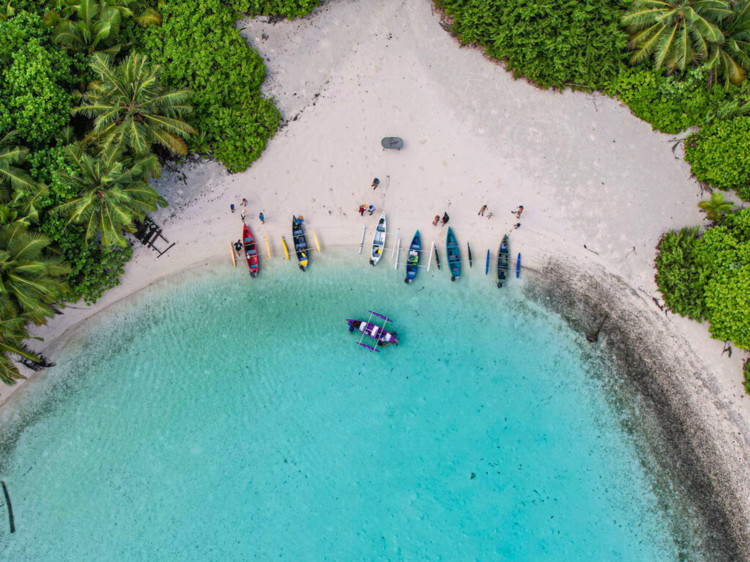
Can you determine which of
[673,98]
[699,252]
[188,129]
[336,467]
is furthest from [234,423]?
[673,98]

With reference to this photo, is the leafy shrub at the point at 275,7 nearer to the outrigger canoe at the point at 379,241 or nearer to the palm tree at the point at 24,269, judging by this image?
the outrigger canoe at the point at 379,241

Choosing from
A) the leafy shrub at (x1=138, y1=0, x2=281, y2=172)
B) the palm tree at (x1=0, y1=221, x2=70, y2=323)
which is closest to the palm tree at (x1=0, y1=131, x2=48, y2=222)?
the palm tree at (x1=0, y1=221, x2=70, y2=323)

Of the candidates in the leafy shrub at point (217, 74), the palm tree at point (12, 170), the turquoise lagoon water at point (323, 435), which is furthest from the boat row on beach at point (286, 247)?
the palm tree at point (12, 170)

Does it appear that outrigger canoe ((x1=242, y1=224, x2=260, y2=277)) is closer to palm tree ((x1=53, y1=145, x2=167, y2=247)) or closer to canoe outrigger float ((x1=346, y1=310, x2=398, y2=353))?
palm tree ((x1=53, y1=145, x2=167, y2=247))

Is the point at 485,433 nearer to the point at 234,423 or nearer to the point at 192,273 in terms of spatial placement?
the point at 234,423

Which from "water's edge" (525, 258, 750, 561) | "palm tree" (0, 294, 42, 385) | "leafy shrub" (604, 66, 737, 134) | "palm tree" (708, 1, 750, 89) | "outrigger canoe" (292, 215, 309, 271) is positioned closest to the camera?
"palm tree" (0, 294, 42, 385)

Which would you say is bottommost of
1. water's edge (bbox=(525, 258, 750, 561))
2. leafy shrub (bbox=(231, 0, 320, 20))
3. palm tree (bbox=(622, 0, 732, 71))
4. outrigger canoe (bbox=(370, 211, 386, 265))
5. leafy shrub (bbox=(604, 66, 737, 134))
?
water's edge (bbox=(525, 258, 750, 561))
